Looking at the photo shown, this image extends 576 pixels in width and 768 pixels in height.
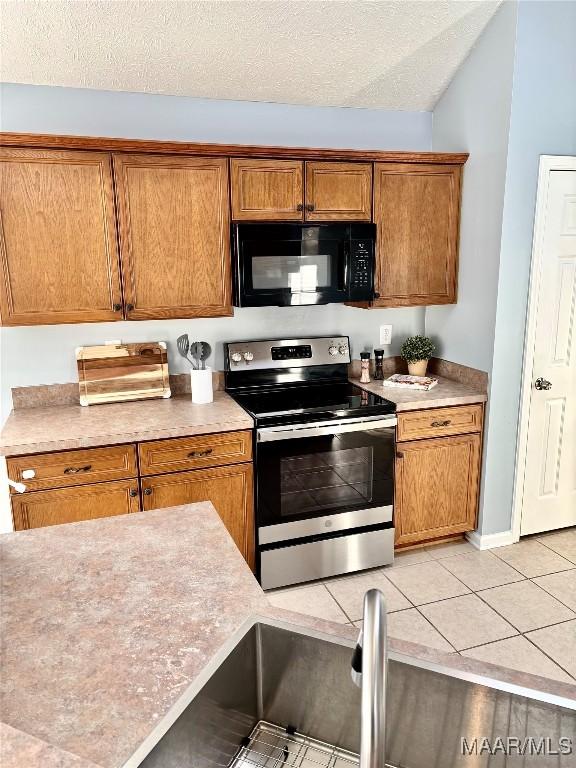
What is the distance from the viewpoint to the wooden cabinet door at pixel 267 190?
2930 millimetres

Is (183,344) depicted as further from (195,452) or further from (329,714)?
(329,714)

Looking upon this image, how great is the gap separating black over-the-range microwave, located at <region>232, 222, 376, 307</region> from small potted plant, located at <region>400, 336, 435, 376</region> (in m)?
0.49

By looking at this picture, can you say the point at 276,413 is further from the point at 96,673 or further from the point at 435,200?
the point at 96,673

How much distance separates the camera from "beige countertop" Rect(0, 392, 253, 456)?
2.56 m

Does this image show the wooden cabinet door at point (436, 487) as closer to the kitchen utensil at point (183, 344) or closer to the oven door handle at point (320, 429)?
the oven door handle at point (320, 429)

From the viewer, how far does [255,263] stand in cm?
297

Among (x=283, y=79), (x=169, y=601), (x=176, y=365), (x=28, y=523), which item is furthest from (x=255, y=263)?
(x=169, y=601)

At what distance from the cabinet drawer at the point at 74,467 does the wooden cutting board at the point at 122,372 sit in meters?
0.51

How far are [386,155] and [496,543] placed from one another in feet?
7.43

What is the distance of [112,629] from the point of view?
1.24m

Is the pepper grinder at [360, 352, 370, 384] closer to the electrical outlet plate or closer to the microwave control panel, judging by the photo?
the electrical outlet plate

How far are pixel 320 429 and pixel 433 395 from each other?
737 millimetres

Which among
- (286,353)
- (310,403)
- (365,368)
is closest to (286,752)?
(310,403)

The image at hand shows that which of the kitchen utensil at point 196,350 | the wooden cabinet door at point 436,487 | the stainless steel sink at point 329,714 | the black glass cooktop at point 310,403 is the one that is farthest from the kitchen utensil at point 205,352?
the stainless steel sink at point 329,714
